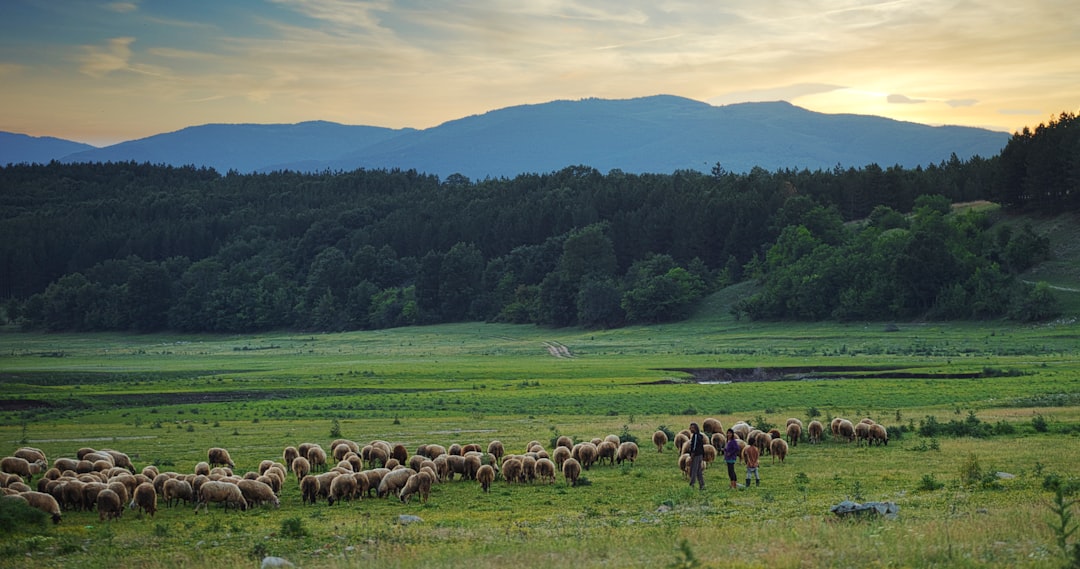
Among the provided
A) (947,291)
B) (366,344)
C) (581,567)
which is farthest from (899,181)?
(581,567)

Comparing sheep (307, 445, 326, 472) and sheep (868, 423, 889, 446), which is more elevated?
sheep (868, 423, 889, 446)

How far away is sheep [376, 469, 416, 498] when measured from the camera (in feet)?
83.0

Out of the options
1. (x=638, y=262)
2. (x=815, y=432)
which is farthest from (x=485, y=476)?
(x=638, y=262)

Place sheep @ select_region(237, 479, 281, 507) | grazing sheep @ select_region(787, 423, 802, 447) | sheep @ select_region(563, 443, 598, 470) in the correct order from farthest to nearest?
grazing sheep @ select_region(787, 423, 802, 447) → sheep @ select_region(563, 443, 598, 470) → sheep @ select_region(237, 479, 281, 507)

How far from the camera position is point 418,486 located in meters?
24.7

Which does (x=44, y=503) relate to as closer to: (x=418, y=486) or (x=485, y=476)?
(x=418, y=486)

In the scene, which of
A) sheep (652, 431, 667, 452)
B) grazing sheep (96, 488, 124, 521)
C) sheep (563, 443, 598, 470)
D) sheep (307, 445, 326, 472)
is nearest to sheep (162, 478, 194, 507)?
grazing sheep (96, 488, 124, 521)

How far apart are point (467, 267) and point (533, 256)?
40.5ft

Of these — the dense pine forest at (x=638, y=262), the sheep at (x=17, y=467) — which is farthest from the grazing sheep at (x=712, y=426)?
the dense pine forest at (x=638, y=262)

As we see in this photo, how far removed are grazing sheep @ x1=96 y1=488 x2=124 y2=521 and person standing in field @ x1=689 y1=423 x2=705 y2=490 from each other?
1410 centimetres

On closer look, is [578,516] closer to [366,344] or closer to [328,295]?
[366,344]

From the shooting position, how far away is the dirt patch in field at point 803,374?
62969 mm

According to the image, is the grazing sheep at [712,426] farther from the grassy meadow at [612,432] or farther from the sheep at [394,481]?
the sheep at [394,481]

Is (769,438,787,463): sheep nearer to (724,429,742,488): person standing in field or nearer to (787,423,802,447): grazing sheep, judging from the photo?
(787,423,802,447): grazing sheep
